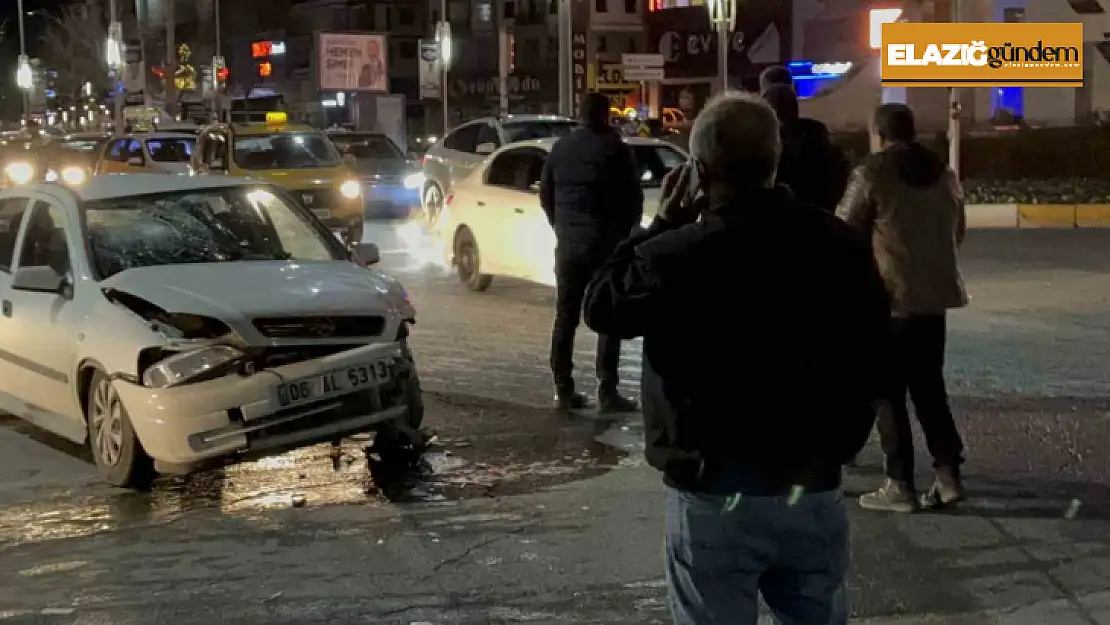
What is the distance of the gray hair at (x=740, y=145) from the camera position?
2.95 meters

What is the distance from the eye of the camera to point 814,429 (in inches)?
116

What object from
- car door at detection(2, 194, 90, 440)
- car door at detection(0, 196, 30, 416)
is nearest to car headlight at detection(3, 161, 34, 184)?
car door at detection(0, 196, 30, 416)

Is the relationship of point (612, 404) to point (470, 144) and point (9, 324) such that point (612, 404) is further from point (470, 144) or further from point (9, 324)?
point (470, 144)

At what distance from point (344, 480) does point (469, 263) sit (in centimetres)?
777

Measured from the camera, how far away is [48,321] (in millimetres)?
7324

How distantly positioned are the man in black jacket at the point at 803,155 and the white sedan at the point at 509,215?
6183mm

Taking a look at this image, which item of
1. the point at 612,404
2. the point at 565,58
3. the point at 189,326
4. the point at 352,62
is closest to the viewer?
the point at 189,326

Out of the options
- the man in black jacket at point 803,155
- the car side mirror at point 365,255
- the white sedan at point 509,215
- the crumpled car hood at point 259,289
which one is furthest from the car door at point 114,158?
the man in black jacket at point 803,155

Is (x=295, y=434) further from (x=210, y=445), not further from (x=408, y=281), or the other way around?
(x=408, y=281)

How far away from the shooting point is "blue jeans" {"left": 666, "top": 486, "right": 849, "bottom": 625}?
115 inches

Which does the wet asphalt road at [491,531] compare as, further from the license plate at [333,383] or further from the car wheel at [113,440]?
the license plate at [333,383]

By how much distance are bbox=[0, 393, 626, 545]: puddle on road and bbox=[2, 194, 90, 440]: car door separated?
0.40 m

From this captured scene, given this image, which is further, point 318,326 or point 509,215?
point 509,215

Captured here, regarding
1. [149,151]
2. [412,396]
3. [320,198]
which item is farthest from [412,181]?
[412,396]
